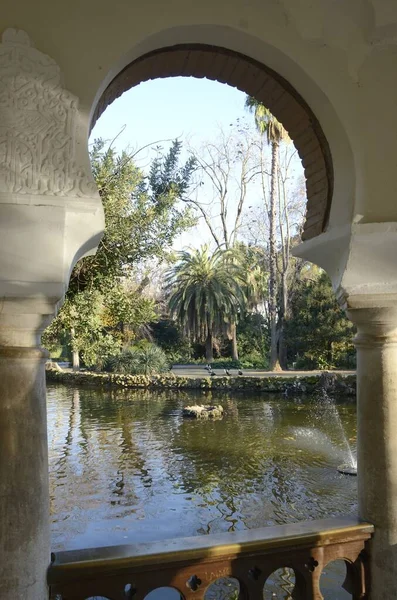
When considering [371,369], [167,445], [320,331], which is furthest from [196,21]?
[320,331]

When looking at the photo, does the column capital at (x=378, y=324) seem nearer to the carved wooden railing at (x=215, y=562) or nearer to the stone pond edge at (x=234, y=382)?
the carved wooden railing at (x=215, y=562)

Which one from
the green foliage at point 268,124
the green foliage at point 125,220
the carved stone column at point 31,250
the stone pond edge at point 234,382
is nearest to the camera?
the carved stone column at point 31,250

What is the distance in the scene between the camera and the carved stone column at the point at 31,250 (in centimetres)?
221

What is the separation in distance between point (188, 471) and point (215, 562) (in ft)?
22.5

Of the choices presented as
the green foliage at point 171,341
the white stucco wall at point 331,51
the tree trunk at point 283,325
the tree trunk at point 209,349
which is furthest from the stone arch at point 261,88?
the green foliage at point 171,341

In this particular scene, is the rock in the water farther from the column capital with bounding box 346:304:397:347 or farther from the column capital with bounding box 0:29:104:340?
the column capital with bounding box 0:29:104:340

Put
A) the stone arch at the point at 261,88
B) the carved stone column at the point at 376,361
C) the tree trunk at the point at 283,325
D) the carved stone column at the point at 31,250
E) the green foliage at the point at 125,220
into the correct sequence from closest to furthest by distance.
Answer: the carved stone column at the point at 31,250 < the carved stone column at the point at 376,361 < the stone arch at the point at 261,88 < the green foliage at the point at 125,220 < the tree trunk at the point at 283,325

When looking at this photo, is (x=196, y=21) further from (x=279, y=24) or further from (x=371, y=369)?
(x=371, y=369)

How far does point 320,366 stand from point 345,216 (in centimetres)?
2238

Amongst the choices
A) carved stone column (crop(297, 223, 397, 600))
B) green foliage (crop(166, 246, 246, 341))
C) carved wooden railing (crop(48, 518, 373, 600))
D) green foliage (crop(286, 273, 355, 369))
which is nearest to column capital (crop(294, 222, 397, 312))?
carved stone column (crop(297, 223, 397, 600))

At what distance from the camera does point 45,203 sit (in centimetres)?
236

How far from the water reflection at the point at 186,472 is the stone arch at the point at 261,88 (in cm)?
477

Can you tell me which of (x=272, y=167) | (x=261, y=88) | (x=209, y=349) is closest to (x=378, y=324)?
(x=261, y=88)

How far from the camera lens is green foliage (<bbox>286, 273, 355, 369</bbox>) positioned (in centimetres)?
2320
